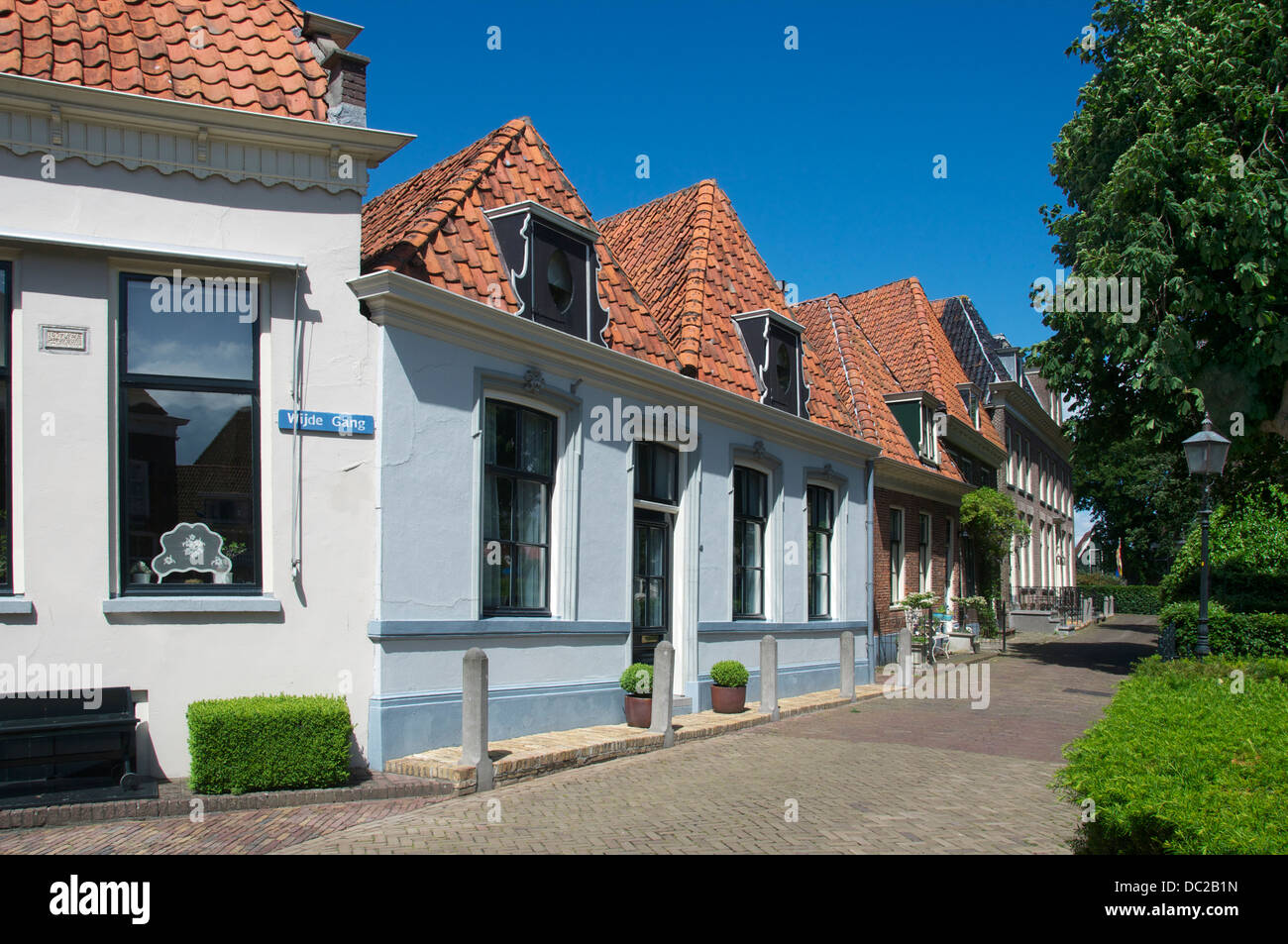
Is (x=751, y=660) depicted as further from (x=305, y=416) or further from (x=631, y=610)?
(x=305, y=416)

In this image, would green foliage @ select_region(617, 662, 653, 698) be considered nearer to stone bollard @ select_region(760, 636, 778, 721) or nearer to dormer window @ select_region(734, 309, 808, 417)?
stone bollard @ select_region(760, 636, 778, 721)

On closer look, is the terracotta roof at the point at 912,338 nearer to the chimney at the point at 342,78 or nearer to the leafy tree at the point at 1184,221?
the leafy tree at the point at 1184,221

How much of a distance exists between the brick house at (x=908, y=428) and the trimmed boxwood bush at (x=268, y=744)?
13.0 metres

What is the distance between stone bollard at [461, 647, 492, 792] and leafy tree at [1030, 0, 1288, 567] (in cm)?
1293

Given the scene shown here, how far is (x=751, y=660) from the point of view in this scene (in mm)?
14609

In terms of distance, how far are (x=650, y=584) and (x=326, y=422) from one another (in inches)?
213

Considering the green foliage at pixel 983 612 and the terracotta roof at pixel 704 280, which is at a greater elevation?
the terracotta roof at pixel 704 280

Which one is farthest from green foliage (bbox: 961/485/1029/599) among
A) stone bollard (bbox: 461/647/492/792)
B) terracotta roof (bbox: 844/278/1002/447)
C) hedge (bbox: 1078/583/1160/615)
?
hedge (bbox: 1078/583/1160/615)

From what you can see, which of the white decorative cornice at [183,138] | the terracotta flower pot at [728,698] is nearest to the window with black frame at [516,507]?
the white decorative cornice at [183,138]

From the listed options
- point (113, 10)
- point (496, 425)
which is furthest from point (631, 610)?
point (113, 10)

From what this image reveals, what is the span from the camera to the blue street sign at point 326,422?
845 cm

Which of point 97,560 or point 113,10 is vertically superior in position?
point 113,10

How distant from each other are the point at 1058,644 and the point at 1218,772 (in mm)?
24721

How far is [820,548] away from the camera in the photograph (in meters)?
17.0
